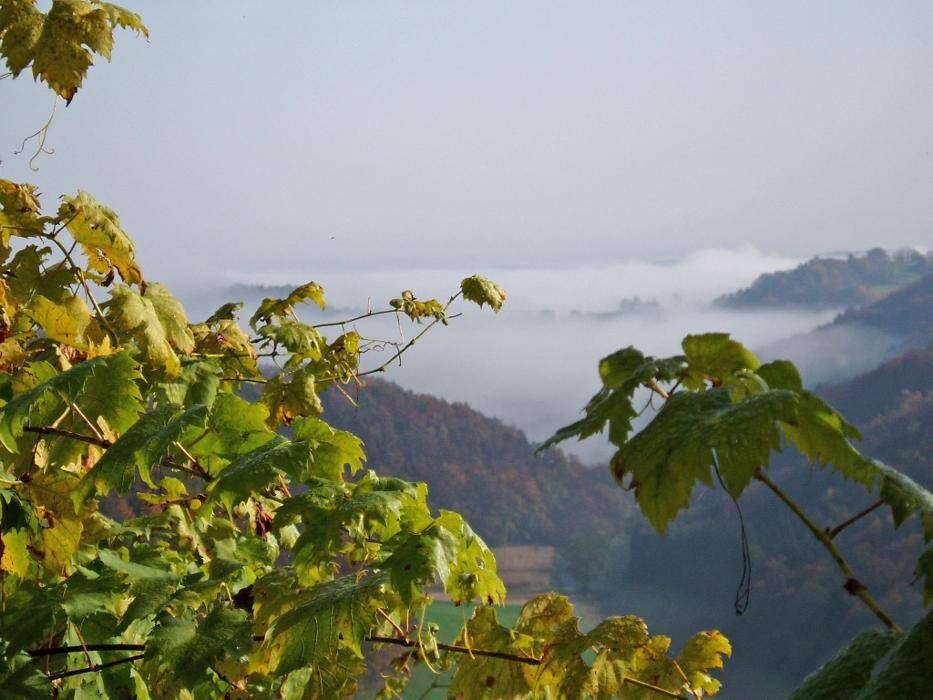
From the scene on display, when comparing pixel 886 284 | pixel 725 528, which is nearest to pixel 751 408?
pixel 725 528

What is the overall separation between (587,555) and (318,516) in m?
41.6

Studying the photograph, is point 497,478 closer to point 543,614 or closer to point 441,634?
point 441,634

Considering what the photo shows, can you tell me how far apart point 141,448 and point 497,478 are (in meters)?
35.0

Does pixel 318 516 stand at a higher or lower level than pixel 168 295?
lower

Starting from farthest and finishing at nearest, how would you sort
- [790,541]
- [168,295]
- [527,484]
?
[527,484], [790,541], [168,295]

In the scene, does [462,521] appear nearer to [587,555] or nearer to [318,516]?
[318,516]

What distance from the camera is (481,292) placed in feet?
12.9

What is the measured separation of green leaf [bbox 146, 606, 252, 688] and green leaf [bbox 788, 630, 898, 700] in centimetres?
130

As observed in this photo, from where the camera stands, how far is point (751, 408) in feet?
3.81

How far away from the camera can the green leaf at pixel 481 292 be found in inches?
154

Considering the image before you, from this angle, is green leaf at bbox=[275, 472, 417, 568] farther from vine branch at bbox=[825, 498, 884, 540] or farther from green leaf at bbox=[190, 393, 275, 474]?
vine branch at bbox=[825, 498, 884, 540]

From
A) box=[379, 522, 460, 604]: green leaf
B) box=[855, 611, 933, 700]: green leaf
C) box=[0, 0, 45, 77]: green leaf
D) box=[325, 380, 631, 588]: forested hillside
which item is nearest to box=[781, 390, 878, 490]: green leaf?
box=[855, 611, 933, 700]: green leaf

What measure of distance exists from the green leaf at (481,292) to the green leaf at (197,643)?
77.2 inches

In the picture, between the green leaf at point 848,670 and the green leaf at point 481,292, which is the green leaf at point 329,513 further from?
the green leaf at point 481,292
